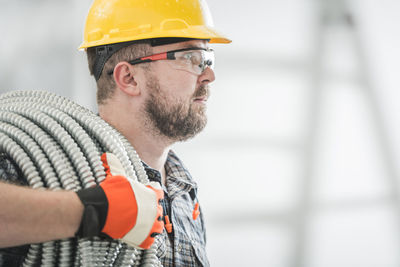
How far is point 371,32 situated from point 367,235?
169cm

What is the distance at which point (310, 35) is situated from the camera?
3.46 m

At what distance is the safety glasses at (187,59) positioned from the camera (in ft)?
5.07

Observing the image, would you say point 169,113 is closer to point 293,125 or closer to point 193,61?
point 193,61

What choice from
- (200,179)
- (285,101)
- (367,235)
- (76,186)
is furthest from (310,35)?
(76,186)

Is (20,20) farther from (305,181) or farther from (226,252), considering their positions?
(305,181)

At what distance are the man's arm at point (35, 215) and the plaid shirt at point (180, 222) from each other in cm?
47

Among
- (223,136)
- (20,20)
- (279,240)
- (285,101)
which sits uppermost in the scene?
(20,20)

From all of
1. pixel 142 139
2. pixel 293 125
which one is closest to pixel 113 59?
pixel 142 139

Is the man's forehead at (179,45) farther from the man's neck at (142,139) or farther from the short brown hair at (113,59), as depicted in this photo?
the man's neck at (142,139)

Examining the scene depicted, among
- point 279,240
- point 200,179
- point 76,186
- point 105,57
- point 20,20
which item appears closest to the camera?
point 76,186

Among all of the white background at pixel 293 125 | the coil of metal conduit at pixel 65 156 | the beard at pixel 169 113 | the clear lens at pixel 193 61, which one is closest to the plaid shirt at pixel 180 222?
the beard at pixel 169 113

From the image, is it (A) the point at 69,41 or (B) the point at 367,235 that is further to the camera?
Answer: (B) the point at 367,235

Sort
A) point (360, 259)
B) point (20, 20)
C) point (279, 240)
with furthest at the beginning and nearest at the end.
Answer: point (360, 259)
point (279, 240)
point (20, 20)

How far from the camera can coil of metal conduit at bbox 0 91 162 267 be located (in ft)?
3.28
